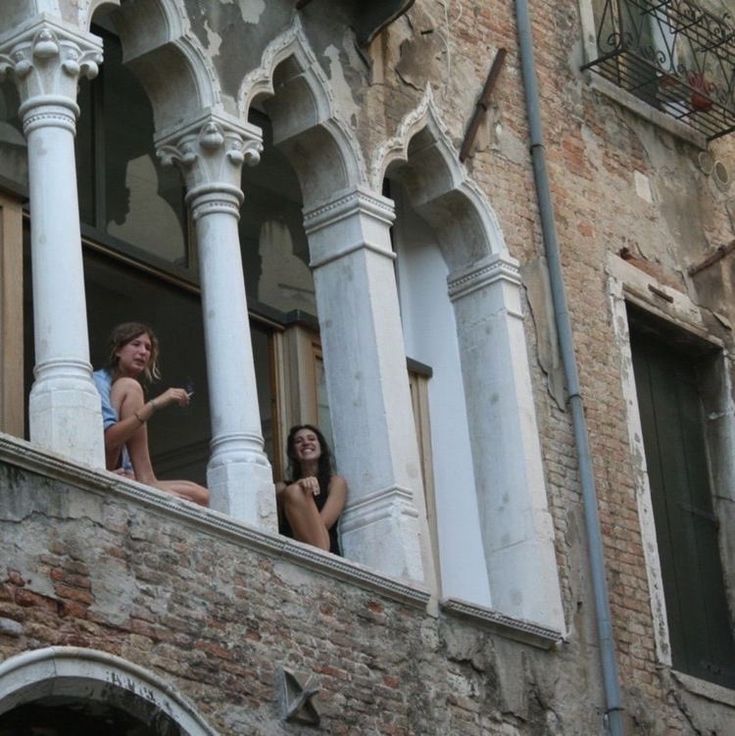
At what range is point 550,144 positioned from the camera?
47.1 feet

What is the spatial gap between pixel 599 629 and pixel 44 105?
4.34 meters

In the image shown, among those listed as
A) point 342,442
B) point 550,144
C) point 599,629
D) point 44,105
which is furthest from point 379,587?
point 550,144

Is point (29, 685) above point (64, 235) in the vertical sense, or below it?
below

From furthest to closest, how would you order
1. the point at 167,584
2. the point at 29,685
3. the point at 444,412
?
the point at 444,412 < the point at 167,584 < the point at 29,685

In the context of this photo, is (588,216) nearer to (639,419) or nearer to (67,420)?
(639,419)

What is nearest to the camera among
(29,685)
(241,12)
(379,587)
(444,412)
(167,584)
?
(29,685)

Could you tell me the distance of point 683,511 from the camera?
47.4 ft

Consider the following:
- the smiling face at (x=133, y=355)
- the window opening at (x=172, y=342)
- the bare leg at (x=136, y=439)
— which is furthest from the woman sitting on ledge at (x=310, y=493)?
the smiling face at (x=133, y=355)

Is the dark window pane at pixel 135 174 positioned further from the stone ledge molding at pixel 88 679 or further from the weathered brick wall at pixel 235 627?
the stone ledge molding at pixel 88 679

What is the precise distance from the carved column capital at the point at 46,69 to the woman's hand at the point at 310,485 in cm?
219

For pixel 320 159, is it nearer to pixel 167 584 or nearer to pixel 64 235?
pixel 64 235

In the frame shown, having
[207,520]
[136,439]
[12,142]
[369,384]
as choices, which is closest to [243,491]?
[207,520]

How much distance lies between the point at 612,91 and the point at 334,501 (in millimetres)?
4316

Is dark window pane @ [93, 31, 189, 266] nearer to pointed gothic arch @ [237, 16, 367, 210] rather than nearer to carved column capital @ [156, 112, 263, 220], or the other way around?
carved column capital @ [156, 112, 263, 220]
